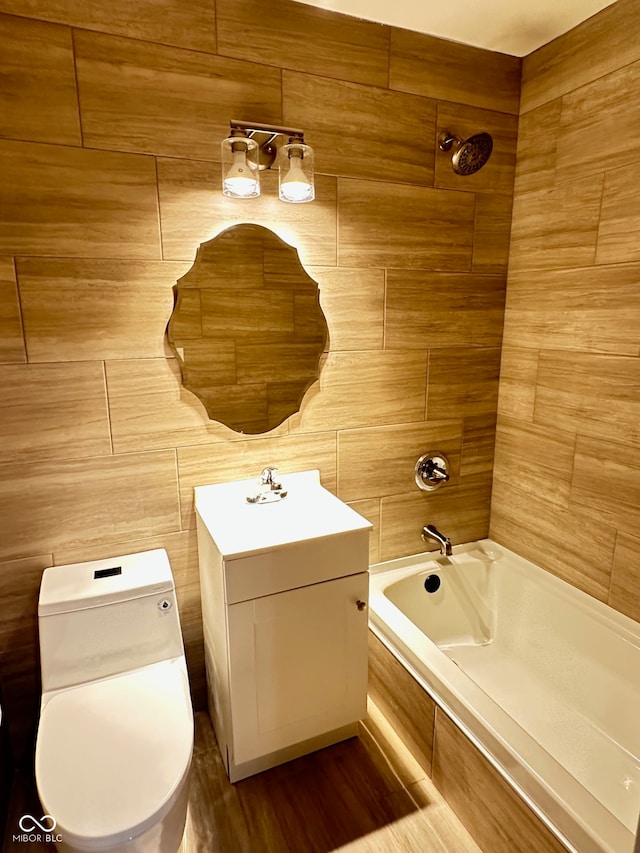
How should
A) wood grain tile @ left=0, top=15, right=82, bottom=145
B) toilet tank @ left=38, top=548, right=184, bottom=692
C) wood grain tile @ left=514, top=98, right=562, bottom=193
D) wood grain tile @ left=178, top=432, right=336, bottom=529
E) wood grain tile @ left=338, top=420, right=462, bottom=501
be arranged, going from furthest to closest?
wood grain tile @ left=338, top=420, right=462, bottom=501
wood grain tile @ left=514, top=98, right=562, bottom=193
wood grain tile @ left=178, top=432, right=336, bottom=529
toilet tank @ left=38, top=548, right=184, bottom=692
wood grain tile @ left=0, top=15, right=82, bottom=145

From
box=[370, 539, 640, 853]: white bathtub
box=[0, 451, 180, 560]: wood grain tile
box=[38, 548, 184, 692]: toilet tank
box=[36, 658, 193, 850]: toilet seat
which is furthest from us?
box=[0, 451, 180, 560]: wood grain tile

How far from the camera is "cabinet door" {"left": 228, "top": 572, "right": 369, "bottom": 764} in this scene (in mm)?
1548

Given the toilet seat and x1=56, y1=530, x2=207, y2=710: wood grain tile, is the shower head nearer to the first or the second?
x1=56, y1=530, x2=207, y2=710: wood grain tile

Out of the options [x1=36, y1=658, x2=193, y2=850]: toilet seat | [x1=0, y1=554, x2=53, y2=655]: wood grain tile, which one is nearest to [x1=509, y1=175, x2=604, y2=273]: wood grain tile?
[x1=36, y1=658, x2=193, y2=850]: toilet seat

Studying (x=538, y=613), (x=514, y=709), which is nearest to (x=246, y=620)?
(x=514, y=709)

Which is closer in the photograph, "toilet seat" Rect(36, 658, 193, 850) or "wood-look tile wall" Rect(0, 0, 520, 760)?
"toilet seat" Rect(36, 658, 193, 850)

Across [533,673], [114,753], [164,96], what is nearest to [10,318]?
[164,96]

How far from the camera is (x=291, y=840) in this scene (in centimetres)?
151

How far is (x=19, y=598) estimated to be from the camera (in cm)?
166

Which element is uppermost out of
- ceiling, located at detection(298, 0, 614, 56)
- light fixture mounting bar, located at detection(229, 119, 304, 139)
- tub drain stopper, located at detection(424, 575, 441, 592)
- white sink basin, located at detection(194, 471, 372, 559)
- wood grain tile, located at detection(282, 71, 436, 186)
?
ceiling, located at detection(298, 0, 614, 56)

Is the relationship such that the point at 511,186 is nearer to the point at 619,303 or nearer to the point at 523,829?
the point at 619,303

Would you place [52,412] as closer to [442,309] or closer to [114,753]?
[114,753]

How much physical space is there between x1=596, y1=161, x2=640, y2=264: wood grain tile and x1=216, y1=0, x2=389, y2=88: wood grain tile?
913mm

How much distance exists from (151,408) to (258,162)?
0.90 metres
